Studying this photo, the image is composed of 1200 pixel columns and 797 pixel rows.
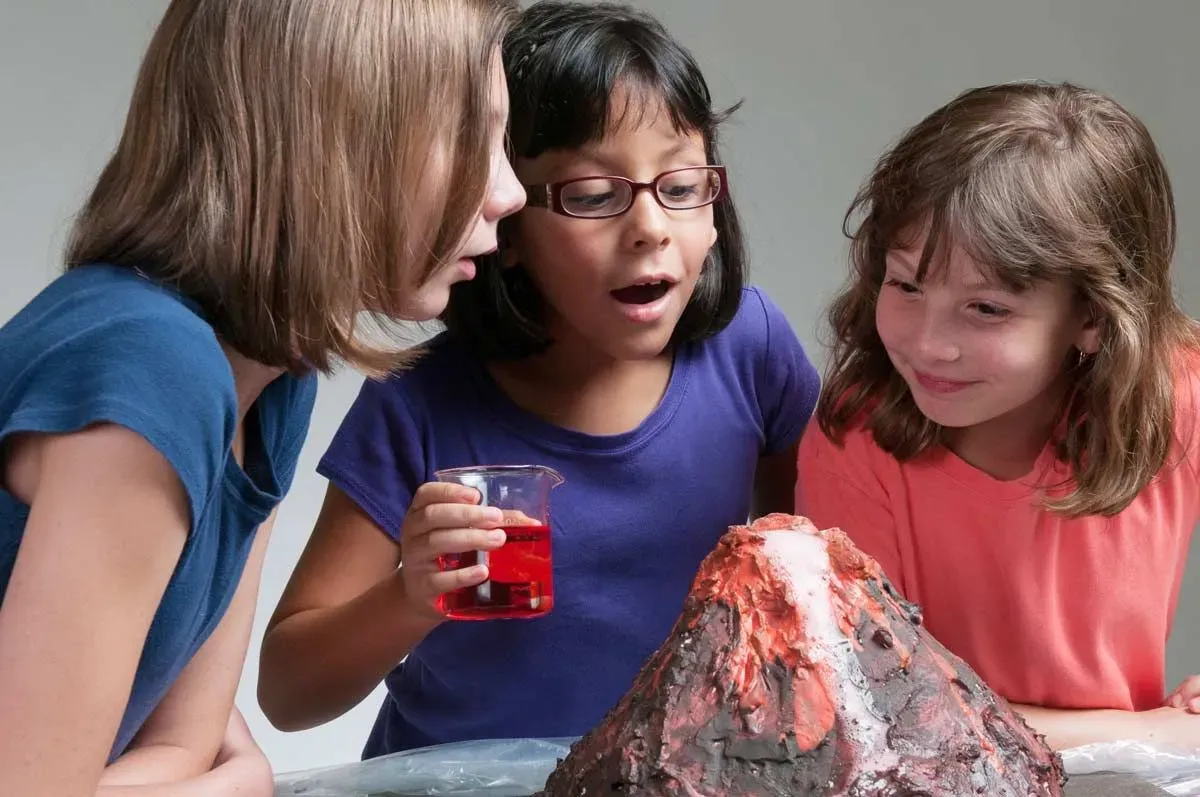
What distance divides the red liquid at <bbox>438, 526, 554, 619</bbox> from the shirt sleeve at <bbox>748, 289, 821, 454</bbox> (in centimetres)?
49

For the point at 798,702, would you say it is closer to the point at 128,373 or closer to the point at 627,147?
the point at 128,373

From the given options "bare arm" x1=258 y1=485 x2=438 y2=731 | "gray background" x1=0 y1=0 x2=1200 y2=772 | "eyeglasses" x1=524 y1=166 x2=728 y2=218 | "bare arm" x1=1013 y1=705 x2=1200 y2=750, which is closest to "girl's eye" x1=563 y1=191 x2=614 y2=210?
"eyeglasses" x1=524 y1=166 x2=728 y2=218

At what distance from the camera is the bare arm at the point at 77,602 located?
905 mm

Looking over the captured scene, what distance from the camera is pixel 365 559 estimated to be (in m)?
1.47

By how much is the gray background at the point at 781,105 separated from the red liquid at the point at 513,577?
159 cm

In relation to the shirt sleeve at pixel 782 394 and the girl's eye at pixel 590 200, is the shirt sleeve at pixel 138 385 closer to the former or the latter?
the girl's eye at pixel 590 200

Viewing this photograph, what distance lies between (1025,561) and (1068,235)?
0.32m

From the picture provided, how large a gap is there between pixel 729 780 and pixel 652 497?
0.59m

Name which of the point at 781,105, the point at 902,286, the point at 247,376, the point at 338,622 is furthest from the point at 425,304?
the point at 781,105

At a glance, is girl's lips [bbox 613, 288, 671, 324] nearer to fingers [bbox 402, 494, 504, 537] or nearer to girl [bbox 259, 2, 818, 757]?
girl [bbox 259, 2, 818, 757]

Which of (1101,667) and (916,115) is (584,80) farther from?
(916,115)

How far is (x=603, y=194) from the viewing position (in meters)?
1.38

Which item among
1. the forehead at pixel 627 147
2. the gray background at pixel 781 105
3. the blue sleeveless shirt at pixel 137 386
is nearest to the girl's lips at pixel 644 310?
the forehead at pixel 627 147

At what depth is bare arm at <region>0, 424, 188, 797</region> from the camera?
91 centimetres
